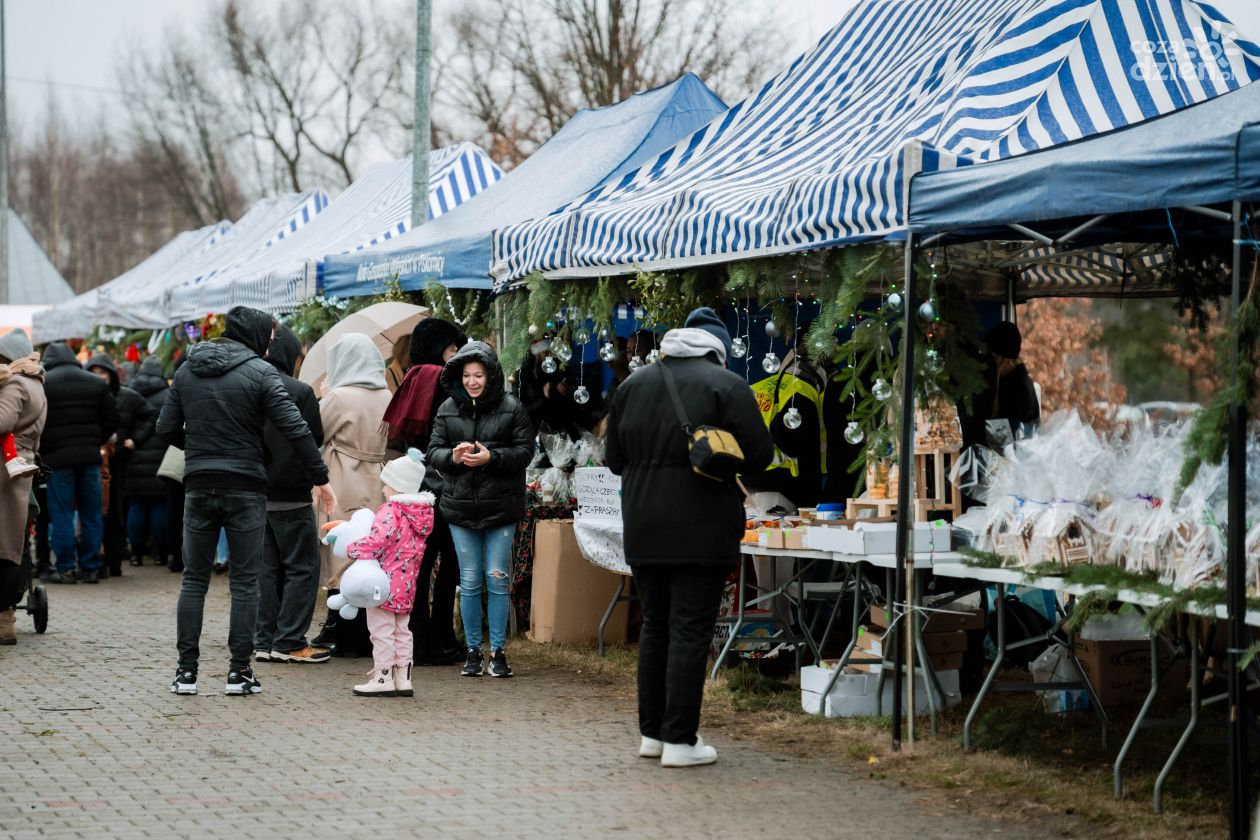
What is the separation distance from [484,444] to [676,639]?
7.93 feet

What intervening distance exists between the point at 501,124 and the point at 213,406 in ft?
81.0

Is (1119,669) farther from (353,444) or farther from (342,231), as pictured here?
(342,231)

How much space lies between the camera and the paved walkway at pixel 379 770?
17.6 feet

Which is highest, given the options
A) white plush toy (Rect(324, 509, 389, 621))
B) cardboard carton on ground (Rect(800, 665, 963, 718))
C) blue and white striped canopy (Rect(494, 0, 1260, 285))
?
blue and white striped canopy (Rect(494, 0, 1260, 285))

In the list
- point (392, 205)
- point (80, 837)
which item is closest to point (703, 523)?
point (80, 837)

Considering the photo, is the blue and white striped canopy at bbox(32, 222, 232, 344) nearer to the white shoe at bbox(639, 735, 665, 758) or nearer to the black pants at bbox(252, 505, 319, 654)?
the black pants at bbox(252, 505, 319, 654)

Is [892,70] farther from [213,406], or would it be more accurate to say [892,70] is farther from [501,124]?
[501,124]

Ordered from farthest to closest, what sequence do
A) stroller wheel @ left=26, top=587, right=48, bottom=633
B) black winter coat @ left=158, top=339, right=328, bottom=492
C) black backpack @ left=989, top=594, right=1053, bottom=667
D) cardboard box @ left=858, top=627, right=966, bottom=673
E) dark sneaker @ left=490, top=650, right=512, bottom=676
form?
stroller wheel @ left=26, top=587, right=48, bottom=633, dark sneaker @ left=490, top=650, right=512, bottom=676, black backpack @ left=989, top=594, right=1053, bottom=667, black winter coat @ left=158, top=339, right=328, bottom=492, cardboard box @ left=858, top=627, right=966, bottom=673

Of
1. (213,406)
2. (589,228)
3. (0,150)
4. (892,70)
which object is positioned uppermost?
(0,150)

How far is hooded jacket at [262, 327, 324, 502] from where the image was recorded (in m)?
8.60

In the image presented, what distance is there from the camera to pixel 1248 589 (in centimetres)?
531

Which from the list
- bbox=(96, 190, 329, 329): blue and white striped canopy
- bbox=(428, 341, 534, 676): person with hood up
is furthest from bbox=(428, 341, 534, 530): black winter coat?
bbox=(96, 190, 329, 329): blue and white striped canopy

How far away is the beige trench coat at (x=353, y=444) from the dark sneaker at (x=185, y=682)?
1638 mm

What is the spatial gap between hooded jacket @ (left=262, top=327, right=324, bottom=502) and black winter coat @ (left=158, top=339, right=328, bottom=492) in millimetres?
748
